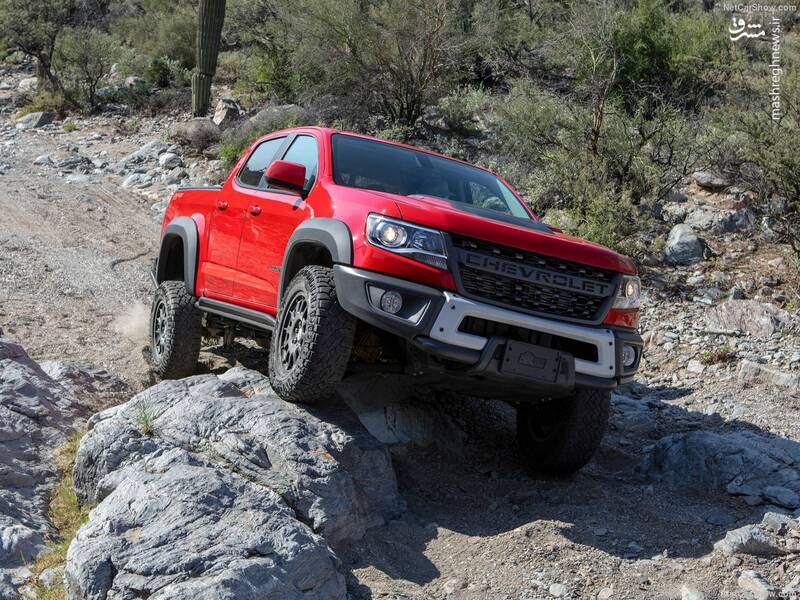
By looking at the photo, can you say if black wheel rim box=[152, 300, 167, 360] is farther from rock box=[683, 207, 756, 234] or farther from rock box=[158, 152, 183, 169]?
rock box=[158, 152, 183, 169]

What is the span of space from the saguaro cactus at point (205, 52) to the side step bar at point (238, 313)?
13397 mm

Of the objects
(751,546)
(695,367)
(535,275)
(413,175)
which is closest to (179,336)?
(413,175)

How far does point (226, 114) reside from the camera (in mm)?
16812

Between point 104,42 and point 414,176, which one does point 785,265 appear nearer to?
point 414,176

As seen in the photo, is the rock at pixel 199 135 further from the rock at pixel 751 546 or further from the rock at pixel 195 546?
Answer: the rock at pixel 751 546

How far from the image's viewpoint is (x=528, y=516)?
14.4 feet

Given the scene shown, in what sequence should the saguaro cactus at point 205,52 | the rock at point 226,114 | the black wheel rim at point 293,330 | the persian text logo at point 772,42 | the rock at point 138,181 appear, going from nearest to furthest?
the black wheel rim at point 293,330 < the persian text logo at point 772,42 < the rock at point 138,181 < the rock at point 226,114 < the saguaro cactus at point 205,52

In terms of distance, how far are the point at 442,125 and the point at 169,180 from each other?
16.8 ft

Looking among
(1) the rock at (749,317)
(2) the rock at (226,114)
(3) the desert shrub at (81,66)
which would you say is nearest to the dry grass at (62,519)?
(1) the rock at (749,317)

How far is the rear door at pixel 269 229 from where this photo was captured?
4875 mm

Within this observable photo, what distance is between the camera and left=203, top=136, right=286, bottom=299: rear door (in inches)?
216

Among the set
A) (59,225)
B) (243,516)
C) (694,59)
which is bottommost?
(59,225)

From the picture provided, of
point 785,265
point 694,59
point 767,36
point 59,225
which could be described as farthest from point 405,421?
point 767,36

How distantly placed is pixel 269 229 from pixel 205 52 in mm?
14572
